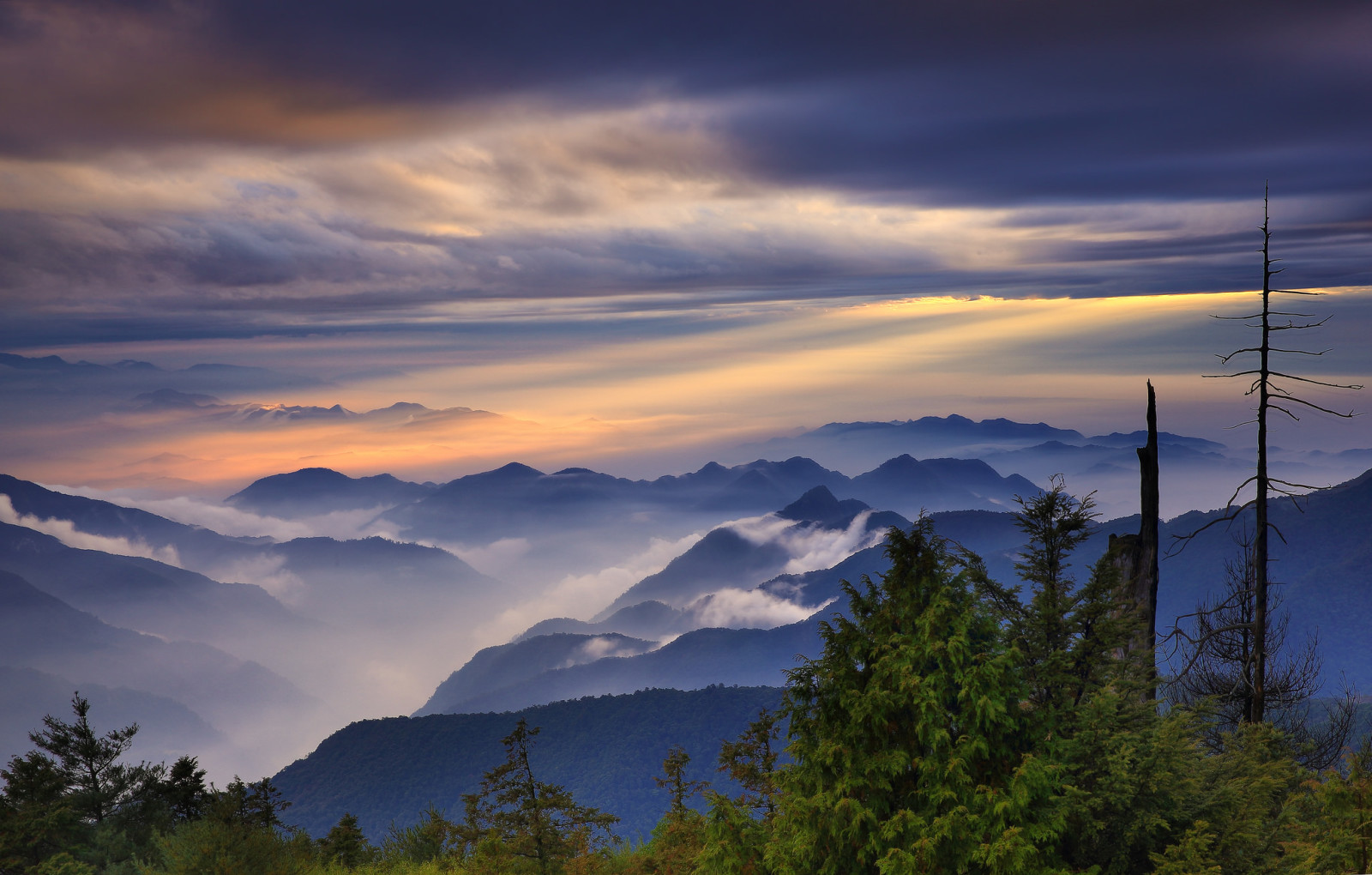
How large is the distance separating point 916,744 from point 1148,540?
11747 millimetres

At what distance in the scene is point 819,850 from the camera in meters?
13.2

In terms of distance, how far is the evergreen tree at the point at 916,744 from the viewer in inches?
471

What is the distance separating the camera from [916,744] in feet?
42.7

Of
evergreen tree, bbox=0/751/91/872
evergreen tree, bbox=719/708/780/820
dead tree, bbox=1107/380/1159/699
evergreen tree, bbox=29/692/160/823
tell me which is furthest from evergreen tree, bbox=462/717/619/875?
dead tree, bbox=1107/380/1159/699

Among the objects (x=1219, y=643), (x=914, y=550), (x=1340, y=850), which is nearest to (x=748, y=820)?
(x=914, y=550)

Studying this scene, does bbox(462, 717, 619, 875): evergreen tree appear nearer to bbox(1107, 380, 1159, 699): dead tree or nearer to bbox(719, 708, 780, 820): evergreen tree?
bbox(719, 708, 780, 820): evergreen tree

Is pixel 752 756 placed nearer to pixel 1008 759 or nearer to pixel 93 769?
pixel 1008 759

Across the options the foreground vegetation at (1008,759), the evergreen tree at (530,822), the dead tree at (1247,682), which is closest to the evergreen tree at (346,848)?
the evergreen tree at (530,822)

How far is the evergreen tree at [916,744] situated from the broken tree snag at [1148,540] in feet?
28.3

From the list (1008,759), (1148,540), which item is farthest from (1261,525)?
(1008,759)

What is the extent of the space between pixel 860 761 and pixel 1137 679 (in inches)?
195

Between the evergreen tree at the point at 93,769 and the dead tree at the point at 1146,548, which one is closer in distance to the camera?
the dead tree at the point at 1146,548

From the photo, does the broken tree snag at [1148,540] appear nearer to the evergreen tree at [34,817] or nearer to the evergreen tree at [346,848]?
the evergreen tree at [346,848]

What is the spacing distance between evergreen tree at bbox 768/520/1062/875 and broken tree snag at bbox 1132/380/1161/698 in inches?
339
